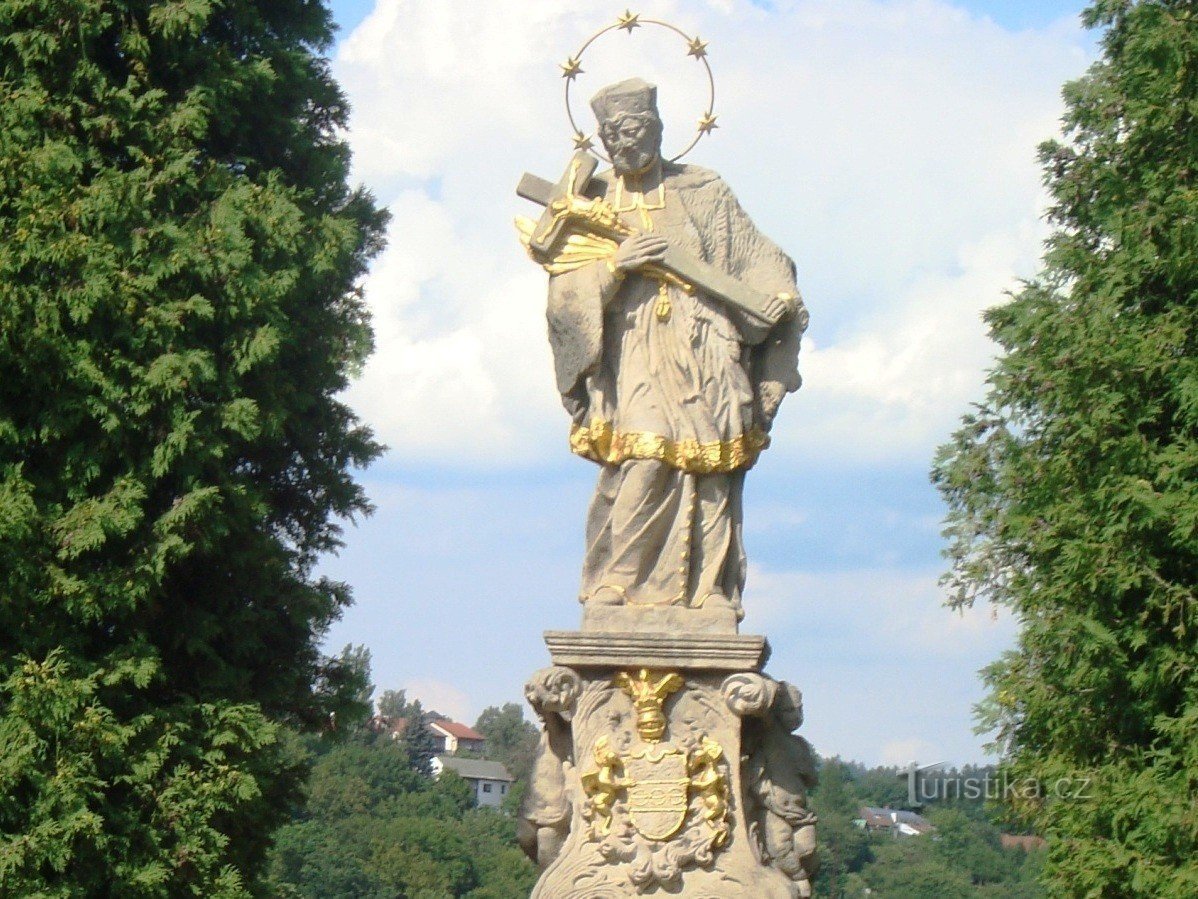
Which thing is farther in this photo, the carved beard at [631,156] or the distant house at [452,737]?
the distant house at [452,737]

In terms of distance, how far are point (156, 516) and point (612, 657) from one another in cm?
605

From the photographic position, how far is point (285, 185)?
50.3 ft

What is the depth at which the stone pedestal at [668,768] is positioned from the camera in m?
8.30

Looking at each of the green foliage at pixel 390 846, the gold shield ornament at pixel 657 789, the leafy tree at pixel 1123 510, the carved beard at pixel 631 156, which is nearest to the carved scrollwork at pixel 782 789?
the gold shield ornament at pixel 657 789

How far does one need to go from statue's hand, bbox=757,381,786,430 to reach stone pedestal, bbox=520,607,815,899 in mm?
936

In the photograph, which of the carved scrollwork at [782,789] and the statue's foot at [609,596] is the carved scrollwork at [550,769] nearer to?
the statue's foot at [609,596]

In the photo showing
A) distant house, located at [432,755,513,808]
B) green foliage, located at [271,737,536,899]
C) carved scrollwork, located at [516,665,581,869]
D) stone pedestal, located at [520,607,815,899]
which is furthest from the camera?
distant house, located at [432,755,513,808]

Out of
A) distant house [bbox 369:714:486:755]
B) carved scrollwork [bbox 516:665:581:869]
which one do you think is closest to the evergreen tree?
carved scrollwork [bbox 516:665:581:869]

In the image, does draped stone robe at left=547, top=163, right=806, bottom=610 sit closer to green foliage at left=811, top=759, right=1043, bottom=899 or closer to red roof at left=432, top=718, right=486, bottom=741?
green foliage at left=811, top=759, right=1043, bottom=899

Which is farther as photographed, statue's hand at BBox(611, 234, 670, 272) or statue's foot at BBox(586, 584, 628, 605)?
statue's hand at BBox(611, 234, 670, 272)

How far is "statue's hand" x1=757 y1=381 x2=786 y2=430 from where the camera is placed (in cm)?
899

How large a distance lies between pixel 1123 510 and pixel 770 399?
5.18 m

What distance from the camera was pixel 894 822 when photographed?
54906 mm

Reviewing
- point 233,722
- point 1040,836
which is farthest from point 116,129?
point 1040,836
